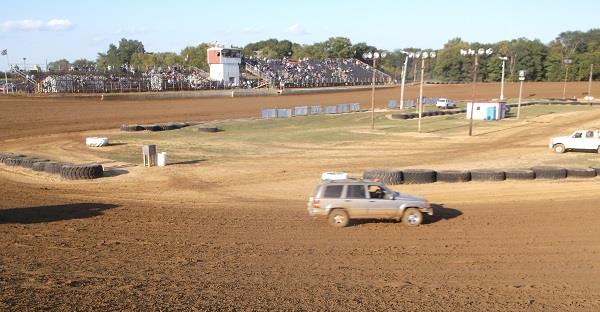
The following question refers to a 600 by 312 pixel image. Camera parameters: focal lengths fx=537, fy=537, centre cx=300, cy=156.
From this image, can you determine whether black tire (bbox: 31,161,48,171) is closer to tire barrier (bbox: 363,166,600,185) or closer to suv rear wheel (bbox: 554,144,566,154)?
tire barrier (bbox: 363,166,600,185)

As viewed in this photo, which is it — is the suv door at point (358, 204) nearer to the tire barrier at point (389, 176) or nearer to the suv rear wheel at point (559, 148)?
the tire barrier at point (389, 176)

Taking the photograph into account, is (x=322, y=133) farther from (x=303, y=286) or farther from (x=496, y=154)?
(x=303, y=286)

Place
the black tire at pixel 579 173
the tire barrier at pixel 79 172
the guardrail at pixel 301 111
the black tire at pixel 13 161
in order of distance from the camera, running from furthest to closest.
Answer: the guardrail at pixel 301 111
the black tire at pixel 13 161
the tire barrier at pixel 79 172
the black tire at pixel 579 173

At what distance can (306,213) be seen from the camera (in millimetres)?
17109

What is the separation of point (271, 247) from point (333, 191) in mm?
3076

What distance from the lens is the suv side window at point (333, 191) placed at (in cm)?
1555

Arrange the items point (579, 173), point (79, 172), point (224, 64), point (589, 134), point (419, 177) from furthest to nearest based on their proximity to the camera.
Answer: point (224, 64) < point (589, 134) < point (79, 172) < point (579, 173) < point (419, 177)

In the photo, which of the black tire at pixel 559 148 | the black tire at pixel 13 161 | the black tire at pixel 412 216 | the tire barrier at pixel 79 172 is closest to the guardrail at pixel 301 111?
the black tire at pixel 559 148

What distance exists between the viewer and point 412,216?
15.4 meters

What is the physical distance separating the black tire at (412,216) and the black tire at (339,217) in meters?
1.67

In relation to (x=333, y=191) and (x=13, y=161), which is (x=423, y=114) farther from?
(x=333, y=191)

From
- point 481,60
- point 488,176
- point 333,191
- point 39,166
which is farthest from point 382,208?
point 481,60

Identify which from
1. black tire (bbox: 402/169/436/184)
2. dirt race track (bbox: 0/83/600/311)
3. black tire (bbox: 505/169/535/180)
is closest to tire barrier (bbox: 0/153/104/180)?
dirt race track (bbox: 0/83/600/311)

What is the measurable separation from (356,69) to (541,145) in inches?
4761
